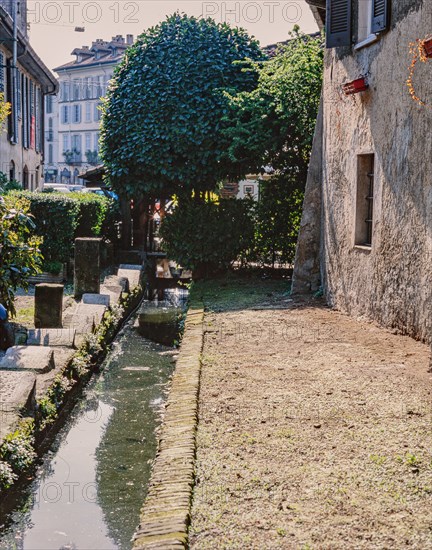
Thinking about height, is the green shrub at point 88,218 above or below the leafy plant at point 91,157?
below

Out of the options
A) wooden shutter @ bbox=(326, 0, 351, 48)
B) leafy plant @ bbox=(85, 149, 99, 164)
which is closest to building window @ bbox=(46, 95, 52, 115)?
leafy plant @ bbox=(85, 149, 99, 164)

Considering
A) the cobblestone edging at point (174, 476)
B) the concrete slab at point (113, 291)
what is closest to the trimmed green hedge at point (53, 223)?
the concrete slab at point (113, 291)

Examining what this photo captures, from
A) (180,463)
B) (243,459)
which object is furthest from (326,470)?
(180,463)

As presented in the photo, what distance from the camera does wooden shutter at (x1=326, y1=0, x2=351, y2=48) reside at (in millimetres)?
10359

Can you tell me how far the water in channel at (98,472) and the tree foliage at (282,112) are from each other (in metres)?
5.45

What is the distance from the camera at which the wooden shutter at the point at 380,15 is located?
28.8 feet

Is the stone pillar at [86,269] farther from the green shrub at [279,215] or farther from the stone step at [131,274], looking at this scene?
the green shrub at [279,215]

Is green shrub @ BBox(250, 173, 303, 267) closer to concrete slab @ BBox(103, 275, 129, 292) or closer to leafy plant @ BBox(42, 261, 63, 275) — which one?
concrete slab @ BBox(103, 275, 129, 292)

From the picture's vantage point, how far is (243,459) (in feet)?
15.1

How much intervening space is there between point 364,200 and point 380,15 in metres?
2.21

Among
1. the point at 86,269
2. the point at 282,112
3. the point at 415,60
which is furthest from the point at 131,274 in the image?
the point at 415,60

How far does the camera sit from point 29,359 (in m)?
7.25

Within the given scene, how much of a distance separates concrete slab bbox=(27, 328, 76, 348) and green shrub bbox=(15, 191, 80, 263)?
571cm

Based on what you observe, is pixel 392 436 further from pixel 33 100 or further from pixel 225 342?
pixel 33 100
